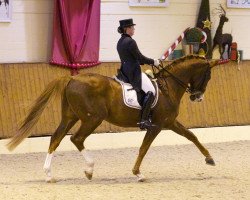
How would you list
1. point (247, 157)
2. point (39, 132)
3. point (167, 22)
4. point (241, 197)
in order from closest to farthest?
1. point (241, 197)
2. point (247, 157)
3. point (39, 132)
4. point (167, 22)

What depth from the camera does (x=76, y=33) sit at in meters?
10.8

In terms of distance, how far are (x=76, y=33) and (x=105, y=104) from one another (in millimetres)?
3126

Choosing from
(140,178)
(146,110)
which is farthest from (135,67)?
(140,178)

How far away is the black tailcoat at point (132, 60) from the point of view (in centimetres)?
793

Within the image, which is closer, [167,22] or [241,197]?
[241,197]

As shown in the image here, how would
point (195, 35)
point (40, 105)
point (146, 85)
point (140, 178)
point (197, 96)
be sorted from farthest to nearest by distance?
1. point (195, 35)
2. point (197, 96)
3. point (146, 85)
4. point (40, 105)
5. point (140, 178)

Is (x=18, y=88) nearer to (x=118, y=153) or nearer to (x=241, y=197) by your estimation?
(x=118, y=153)

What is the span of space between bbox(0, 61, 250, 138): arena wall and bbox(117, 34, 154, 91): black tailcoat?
1.81 metres

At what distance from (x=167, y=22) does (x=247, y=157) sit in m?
3.11

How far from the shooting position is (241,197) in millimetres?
6902

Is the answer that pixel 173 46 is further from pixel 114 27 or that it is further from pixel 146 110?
pixel 146 110

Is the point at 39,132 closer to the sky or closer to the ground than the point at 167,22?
closer to the ground

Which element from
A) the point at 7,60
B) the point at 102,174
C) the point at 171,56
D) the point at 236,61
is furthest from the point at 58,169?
the point at 236,61

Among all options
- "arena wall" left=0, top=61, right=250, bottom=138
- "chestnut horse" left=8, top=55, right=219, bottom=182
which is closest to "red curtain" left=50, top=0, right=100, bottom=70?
"arena wall" left=0, top=61, right=250, bottom=138
